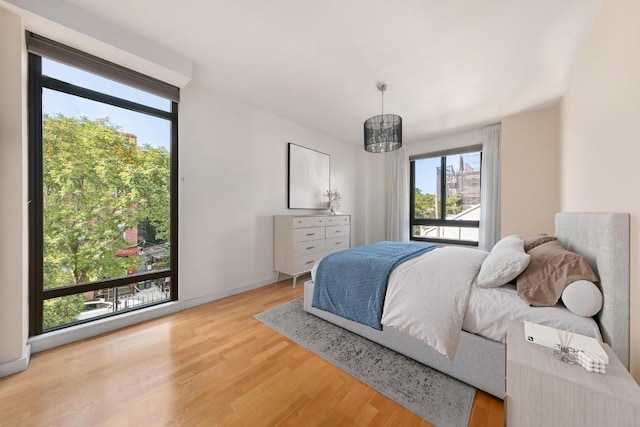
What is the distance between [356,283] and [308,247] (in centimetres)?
162

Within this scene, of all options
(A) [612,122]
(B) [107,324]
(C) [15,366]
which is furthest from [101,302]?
(A) [612,122]

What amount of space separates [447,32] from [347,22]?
31.6 inches

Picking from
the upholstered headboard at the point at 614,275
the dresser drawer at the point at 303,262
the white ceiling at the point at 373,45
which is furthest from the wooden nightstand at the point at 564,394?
the dresser drawer at the point at 303,262

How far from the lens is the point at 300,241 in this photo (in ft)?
11.1

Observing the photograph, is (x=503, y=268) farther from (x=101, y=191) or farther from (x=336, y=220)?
(x=101, y=191)

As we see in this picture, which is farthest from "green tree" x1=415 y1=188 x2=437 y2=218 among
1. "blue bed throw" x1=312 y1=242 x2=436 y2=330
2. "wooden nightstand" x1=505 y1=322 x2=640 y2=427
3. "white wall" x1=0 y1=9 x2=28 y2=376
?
"white wall" x1=0 y1=9 x2=28 y2=376

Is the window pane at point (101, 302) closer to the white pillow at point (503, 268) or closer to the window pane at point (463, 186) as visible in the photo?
the white pillow at point (503, 268)

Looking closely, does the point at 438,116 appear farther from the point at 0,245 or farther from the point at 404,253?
the point at 0,245

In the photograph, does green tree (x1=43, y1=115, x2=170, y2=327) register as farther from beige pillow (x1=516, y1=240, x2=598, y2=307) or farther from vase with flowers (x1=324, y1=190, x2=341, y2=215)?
beige pillow (x1=516, y1=240, x2=598, y2=307)

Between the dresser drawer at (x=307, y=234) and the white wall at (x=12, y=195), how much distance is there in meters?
2.43

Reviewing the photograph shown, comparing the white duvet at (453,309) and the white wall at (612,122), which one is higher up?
the white wall at (612,122)

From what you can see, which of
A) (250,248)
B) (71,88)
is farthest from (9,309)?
(250,248)

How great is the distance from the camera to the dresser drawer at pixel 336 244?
151 inches

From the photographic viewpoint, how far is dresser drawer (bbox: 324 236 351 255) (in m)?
3.85
